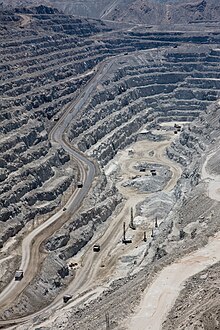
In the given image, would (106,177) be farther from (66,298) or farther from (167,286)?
(167,286)

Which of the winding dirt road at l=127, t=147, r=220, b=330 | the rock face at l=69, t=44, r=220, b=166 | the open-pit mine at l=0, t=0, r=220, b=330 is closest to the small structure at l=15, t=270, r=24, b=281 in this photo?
the open-pit mine at l=0, t=0, r=220, b=330

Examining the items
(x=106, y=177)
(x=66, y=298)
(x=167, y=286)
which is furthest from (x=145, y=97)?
(x=167, y=286)

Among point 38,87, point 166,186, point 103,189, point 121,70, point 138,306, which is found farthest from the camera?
point 121,70

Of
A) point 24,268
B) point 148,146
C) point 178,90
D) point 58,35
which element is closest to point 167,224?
point 24,268

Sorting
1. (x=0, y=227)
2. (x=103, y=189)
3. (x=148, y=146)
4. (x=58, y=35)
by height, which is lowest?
(x=148, y=146)

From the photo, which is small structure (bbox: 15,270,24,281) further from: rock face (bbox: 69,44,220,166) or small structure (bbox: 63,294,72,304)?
rock face (bbox: 69,44,220,166)

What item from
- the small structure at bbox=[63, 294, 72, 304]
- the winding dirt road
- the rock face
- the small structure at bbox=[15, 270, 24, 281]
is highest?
the winding dirt road

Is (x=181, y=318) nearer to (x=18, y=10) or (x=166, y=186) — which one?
(x=166, y=186)

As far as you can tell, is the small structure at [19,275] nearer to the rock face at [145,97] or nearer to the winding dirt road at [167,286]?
the winding dirt road at [167,286]
